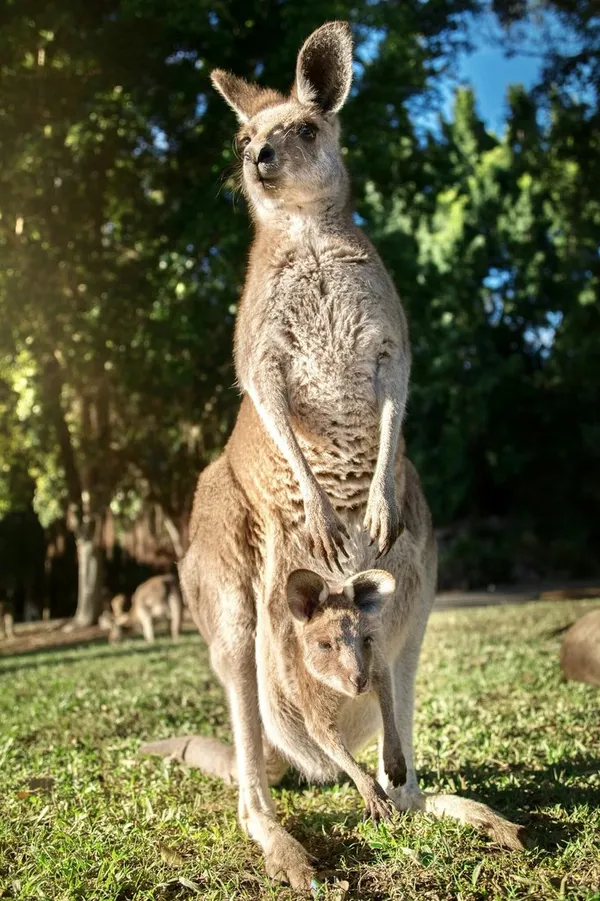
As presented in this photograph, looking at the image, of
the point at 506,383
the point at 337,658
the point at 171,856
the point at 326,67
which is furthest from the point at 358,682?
the point at 506,383

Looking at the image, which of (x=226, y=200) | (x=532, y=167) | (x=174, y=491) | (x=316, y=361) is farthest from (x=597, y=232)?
(x=316, y=361)

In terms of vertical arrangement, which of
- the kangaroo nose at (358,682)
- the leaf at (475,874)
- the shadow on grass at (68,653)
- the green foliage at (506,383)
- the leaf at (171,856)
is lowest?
the leaf at (475,874)

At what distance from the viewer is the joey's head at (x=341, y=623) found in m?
2.53

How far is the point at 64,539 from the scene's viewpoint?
19.0 m

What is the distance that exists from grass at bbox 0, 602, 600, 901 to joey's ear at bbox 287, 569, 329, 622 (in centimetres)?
65

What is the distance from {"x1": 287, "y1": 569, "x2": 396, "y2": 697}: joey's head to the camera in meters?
2.53

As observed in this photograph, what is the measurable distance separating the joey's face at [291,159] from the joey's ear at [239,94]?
4.8 inches

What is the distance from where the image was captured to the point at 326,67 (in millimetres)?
3021

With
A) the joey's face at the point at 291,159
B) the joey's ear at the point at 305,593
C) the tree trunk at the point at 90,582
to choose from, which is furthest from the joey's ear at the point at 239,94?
the tree trunk at the point at 90,582

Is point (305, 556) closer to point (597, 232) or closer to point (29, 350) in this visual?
point (29, 350)

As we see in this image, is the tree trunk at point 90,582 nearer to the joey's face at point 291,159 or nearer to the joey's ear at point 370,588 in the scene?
the joey's face at point 291,159

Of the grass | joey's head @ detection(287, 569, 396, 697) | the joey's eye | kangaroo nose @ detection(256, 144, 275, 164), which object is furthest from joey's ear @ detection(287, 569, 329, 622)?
the joey's eye

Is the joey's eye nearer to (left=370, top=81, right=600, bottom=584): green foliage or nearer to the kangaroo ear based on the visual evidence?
the kangaroo ear

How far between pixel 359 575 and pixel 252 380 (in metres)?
0.74
